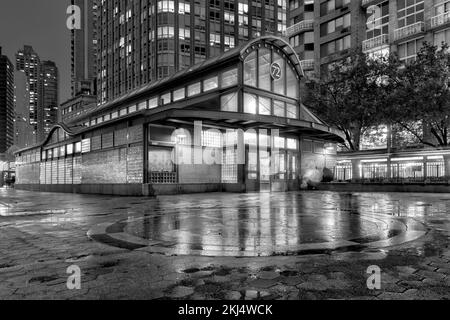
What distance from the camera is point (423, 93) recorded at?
27.1m

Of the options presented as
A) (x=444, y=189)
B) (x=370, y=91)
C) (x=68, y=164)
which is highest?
(x=370, y=91)

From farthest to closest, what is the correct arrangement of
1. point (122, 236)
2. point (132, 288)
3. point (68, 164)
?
1. point (68, 164)
2. point (122, 236)
3. point (132, 288)

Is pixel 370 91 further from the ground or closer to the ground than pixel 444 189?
further from the ground

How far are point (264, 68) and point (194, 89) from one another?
5627 millimetres

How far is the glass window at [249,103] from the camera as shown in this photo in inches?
955

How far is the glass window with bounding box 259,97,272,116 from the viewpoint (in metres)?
25.4

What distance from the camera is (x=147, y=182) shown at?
69.4ft

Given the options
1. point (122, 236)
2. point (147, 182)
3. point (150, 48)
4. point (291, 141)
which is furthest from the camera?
point (150, 48)

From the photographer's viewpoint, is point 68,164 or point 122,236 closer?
point 122,236

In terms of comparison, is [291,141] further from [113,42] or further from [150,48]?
[113,42]

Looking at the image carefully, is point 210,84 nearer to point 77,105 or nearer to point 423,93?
point 423,93

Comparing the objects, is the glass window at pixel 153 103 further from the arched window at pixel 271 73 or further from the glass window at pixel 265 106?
the glass window at pixel 265 106
